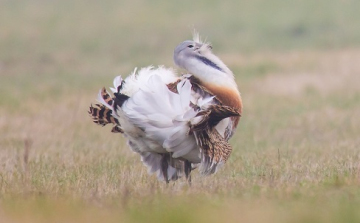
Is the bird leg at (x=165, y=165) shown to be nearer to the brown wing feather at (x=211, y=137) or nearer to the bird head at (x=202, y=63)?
the brown wing feather at (x=211, y=137)

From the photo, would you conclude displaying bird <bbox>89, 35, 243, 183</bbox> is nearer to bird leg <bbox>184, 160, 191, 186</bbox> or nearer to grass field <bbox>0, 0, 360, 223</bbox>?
bird leg <bbox>184, 160, 191, 186</bbox>

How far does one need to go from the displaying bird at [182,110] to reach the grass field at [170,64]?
30 centimetres

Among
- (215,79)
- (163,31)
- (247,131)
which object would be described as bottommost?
(215,79)

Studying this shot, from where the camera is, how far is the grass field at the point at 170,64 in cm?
542

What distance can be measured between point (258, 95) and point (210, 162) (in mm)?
10463

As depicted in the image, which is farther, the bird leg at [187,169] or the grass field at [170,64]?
the bird leg at [187,169]

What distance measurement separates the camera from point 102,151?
1029cm

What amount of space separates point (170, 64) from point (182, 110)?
16.4m

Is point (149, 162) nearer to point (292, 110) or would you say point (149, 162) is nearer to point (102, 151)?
point (102, 151)

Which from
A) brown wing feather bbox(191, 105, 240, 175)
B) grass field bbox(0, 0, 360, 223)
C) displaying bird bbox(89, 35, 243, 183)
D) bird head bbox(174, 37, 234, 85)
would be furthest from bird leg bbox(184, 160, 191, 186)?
bird head bbox(174, 37, 234, 85)

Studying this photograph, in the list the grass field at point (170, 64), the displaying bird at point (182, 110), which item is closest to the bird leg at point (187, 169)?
the displaying bird at point (182, 110)

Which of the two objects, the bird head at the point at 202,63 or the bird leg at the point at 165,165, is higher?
the bird head at the point at 202,63

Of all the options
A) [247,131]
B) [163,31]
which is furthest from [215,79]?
[163,31]

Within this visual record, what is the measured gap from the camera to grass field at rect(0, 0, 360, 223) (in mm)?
5422
